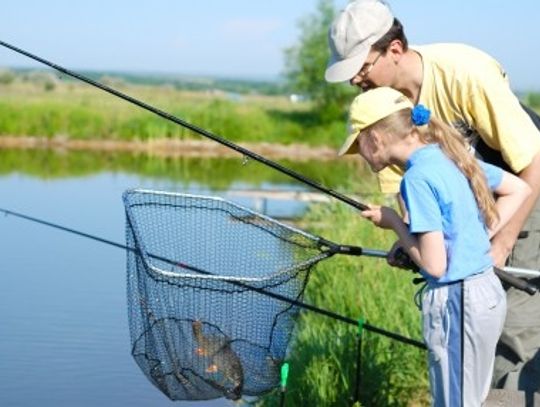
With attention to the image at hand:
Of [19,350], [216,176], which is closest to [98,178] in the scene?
[216,176]

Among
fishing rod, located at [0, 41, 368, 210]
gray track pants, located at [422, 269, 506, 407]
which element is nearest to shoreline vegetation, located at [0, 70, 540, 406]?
fishing rod, located at [0, 41, 368, 210]

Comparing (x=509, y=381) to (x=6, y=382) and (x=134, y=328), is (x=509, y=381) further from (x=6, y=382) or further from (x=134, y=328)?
(x=6, y=382)

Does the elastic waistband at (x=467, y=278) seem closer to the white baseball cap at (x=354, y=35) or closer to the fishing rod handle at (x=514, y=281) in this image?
the fishing rod handle at (x=514, y=281)

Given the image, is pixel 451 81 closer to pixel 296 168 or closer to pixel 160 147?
pixel 296 168

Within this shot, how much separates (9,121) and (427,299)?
28.4 meters

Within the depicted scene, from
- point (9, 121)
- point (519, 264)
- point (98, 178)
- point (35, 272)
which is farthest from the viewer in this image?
point (9, 121)

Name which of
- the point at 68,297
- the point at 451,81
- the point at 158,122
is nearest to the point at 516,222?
the point at 451,81

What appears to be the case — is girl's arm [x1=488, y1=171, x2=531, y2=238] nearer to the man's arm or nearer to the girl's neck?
the man's arm

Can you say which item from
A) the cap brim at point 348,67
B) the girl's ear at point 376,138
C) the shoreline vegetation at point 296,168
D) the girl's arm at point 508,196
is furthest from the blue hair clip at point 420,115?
the shoreline vegetation at point 296,168

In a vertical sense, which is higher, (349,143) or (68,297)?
(349,143)

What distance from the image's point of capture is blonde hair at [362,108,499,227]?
3615 mm

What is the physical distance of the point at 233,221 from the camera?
182 inches

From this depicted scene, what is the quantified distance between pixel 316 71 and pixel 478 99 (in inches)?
1381

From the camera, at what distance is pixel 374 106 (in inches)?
141
